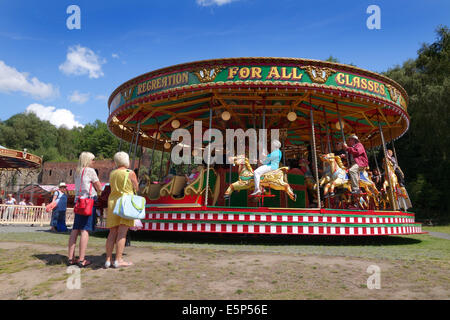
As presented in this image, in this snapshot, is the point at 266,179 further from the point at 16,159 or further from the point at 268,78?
the point at 16,159

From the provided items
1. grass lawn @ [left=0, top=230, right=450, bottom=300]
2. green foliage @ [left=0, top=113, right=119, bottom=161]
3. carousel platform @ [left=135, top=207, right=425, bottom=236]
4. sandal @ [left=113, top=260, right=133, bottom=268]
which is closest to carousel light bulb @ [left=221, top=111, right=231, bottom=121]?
carousel platform @ [left=135, top=207, right=425, bottom=236]

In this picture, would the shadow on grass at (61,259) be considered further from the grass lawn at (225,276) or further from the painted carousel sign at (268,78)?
the painted carousel sign at (268,78)

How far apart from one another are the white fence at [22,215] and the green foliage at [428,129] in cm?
2633

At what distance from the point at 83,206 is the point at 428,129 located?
26.2m

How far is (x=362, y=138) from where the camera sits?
15320 mm

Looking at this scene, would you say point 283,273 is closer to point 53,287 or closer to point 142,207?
point 142,207

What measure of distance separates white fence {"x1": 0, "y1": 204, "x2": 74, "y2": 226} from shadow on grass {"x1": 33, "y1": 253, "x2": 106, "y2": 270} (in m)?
12.9

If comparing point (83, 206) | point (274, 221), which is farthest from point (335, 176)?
point (83, 206)

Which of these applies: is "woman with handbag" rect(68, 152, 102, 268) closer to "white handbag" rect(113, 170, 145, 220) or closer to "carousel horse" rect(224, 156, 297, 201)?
"white handbag" rect(113, 170, 145, 220)

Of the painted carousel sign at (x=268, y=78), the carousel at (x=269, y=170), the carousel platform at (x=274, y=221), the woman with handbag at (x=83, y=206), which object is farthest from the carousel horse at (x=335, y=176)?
the woman with handbag at (x=83, y=206)

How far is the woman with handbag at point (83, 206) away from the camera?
4.50 meters

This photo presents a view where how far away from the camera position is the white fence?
1566 centimetres
